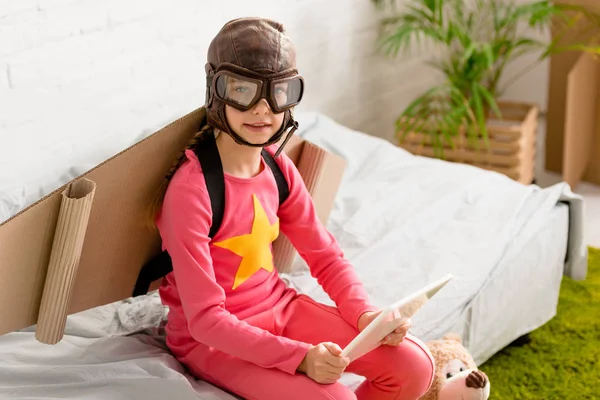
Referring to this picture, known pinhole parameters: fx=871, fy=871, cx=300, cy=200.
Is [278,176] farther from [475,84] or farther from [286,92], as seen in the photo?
[475,84]

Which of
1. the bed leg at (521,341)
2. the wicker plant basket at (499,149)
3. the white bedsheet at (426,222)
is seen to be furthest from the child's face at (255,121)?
the wicker plant basket at (499,149)

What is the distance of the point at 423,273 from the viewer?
6.55ft

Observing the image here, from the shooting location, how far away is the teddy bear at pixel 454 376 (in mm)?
1732

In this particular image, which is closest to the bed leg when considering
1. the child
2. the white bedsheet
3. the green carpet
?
the green carpet

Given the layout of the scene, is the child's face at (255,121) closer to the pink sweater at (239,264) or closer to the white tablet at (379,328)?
the pink sweater at (239,264)

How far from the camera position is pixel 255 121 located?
1.46 meters

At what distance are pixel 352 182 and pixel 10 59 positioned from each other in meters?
0.95

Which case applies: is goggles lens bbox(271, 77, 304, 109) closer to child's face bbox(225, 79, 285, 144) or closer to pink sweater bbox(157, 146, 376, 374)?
child's face bbox(225, 79, 285, 144)

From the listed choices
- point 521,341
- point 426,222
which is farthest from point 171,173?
point 521,341

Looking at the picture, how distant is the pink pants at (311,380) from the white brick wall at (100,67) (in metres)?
0.81

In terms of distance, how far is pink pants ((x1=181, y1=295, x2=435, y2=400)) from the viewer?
143cm

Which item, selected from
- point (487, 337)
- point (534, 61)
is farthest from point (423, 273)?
point (534, 61)

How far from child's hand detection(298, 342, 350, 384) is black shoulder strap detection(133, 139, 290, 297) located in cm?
28

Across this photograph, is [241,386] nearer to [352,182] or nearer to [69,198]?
[69,198]
